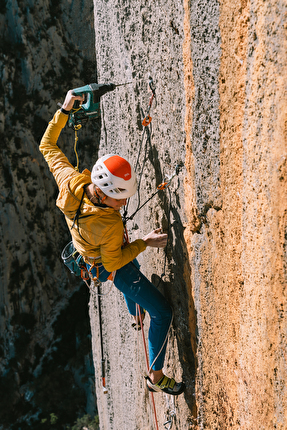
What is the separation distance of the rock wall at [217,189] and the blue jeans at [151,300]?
0.10 metres

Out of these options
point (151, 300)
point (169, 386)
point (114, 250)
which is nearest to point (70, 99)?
point (114, 250)

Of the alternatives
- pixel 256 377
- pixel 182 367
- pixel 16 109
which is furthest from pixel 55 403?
pixel 256 377

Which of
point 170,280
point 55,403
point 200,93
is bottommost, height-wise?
point 55,403

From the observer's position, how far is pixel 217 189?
5.37 feet

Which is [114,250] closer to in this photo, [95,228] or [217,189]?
[95,228]

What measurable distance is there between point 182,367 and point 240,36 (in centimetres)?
203

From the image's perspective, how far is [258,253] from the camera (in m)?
1.31

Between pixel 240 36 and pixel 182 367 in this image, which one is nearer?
pixel 240 36

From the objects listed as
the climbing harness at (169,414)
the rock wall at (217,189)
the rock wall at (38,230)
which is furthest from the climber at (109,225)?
the rock wall at (38,230)

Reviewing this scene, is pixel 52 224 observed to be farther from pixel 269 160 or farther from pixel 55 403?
pixel 269 160

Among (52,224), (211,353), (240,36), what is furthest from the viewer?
(52,224)

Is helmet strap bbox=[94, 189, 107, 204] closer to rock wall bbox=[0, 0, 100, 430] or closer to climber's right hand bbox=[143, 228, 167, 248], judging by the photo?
climber's right hand bbox=[143, 228, 167, 248]

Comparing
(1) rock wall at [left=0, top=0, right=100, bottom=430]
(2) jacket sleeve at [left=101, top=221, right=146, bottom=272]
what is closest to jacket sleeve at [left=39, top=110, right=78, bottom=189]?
(2) jacket sleeve at [left=101, top=221, right=146, bottom=272]

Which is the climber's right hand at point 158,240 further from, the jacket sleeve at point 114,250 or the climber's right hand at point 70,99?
the climber's right hand at point 70,99
